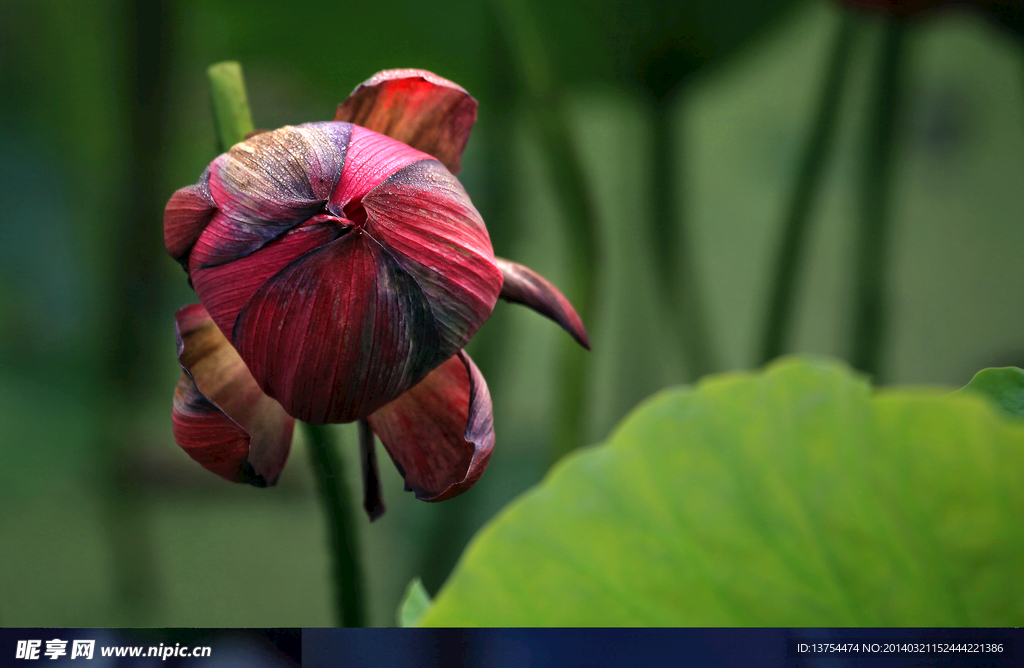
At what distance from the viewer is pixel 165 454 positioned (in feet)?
2.02

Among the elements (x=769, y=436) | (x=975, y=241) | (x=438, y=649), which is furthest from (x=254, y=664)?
(x=975, y=241)

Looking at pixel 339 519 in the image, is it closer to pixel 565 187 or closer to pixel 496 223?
pixel 565 187

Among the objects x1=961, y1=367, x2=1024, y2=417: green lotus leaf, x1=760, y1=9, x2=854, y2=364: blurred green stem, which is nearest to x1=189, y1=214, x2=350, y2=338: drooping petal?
x1=961, y1=367, x2=1024, y2=417: green lotus leaf

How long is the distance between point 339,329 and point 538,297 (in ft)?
0.21

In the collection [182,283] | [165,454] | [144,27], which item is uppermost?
[144,27]

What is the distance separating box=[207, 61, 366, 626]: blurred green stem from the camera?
25cm

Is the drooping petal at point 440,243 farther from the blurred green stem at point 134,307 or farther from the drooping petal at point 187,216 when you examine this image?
the blurred green stem at point 134,307

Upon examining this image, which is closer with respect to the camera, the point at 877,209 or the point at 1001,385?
the point at 1001,385

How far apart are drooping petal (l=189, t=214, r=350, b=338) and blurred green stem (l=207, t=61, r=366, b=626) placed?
7 cm

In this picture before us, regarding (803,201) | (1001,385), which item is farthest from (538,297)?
(803,201)

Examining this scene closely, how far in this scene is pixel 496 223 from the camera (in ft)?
2.00

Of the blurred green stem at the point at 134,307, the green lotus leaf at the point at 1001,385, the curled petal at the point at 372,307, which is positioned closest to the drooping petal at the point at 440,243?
the curled petal at the point at 372,307

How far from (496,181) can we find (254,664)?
0.45 meters

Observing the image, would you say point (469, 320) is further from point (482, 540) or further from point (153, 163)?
point (153, 163)
